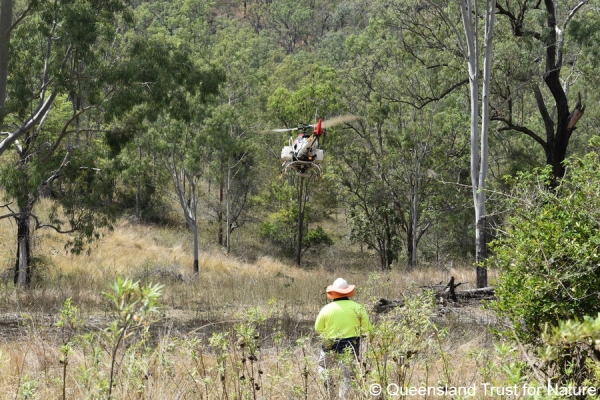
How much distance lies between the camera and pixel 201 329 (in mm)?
12305

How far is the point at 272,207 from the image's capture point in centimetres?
4091

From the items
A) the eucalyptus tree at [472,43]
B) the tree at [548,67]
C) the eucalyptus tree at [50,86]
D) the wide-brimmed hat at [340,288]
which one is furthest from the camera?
the tree at [548,67]

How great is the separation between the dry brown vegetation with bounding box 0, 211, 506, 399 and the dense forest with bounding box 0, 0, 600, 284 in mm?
1629

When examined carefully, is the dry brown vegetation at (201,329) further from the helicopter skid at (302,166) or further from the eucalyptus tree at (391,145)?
the eucalyptus tree at (391,145)

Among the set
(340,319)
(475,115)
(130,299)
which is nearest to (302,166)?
(475,115)

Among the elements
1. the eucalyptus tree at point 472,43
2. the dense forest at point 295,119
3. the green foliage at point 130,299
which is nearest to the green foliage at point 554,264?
the dense forest at point 295,119

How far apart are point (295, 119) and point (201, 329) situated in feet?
70.6

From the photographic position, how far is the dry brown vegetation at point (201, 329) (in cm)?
438

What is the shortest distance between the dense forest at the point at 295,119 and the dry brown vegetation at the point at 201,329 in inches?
64.2

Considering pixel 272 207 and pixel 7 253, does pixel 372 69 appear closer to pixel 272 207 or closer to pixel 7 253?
Answer: pixel 272 207

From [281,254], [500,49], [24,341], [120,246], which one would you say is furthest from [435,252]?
[24,341]

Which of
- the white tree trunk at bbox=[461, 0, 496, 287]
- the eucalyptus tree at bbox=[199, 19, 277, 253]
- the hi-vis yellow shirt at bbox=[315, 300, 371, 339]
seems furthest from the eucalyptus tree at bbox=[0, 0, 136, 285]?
the eucalyptus tree at bbox=[199, 19, 277, 253]

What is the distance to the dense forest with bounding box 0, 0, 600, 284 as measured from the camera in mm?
Answer: 15453

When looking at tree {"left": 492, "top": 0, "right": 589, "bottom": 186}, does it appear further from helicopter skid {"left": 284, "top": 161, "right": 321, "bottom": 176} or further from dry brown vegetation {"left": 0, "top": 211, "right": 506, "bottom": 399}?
helicopter skid {"left": 284, "top": 161, "right": 321, "bottom": 176}
